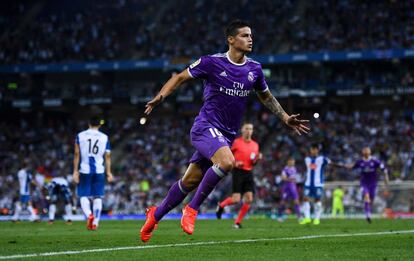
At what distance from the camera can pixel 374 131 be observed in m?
44.1

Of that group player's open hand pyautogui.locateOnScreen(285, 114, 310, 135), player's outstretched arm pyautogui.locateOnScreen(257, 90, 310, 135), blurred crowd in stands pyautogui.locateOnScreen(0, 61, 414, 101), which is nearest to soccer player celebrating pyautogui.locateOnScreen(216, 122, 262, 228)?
player's outstretched arm pyautogui.locateOnScreen(257, 90, 310, 135)

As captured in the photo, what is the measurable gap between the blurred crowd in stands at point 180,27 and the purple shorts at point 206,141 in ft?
122

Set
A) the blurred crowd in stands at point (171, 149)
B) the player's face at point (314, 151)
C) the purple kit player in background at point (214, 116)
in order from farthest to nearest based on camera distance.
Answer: the blurred crowd in stands at point (171, 149) < the player's face at point (314, 151) < the purple kit player in background at point (214, 116)

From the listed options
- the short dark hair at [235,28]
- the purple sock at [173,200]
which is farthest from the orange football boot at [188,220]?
the short dark hair at [235,28]

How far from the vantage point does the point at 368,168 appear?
24656mm

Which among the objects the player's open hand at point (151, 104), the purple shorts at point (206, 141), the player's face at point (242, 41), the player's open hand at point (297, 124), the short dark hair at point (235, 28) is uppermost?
the short dark hair at point (235, 28)

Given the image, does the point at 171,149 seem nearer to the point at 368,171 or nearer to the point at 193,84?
the point at 193,84

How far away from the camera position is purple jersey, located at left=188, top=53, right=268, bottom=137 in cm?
1038

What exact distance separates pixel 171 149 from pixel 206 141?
1484 inches

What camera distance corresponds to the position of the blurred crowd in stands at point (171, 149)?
133ft

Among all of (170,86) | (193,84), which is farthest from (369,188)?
(193,84)

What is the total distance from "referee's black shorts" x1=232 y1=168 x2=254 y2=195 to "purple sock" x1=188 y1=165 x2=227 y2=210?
10037 millimetres

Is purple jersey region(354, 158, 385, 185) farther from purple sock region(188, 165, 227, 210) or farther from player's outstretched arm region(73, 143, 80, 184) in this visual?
purple sock region(188, 165, 227, 210)

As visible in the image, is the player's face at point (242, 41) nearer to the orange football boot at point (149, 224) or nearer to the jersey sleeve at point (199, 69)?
the jersey sleeve at point (199, 69)
